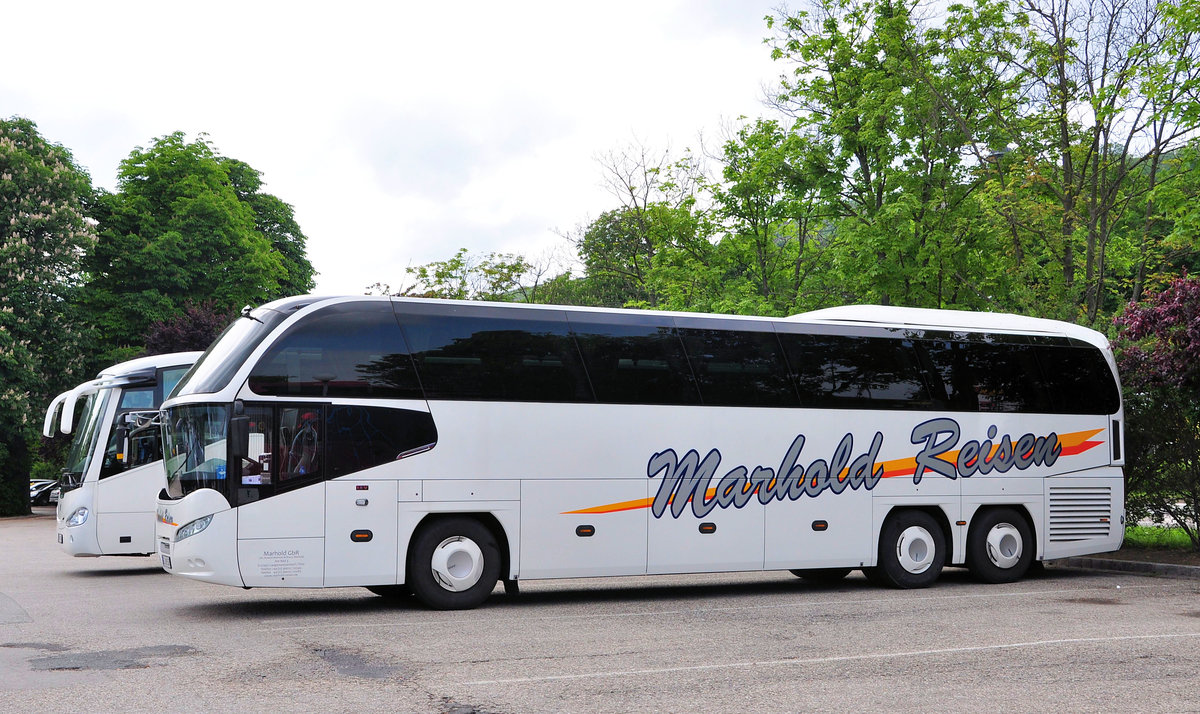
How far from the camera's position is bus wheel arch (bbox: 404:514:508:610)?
491 inches

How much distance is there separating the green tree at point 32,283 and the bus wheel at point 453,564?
3177 centimetres

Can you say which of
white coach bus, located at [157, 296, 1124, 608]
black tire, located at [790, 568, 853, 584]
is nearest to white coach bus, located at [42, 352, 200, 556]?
white coach bus, located at [157, 296, 1124, 608]

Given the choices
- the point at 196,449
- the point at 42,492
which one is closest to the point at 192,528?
the point at 196,449

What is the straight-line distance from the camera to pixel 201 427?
1206cm

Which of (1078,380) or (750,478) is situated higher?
(1078,380)

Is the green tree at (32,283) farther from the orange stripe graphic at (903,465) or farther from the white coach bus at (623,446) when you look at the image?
the orange stripe graphic at (903,465)

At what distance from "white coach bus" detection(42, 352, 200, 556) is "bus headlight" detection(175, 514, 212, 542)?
6.22 m

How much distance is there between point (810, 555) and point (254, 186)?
44.8 m

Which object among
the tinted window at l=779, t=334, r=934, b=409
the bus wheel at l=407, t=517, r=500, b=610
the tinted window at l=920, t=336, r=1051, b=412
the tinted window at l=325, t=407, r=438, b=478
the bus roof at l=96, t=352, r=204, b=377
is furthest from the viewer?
A: the bus roof at l=96, t=352, r=204, b=377

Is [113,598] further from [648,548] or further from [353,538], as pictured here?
[648,548]

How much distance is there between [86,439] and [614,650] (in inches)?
491

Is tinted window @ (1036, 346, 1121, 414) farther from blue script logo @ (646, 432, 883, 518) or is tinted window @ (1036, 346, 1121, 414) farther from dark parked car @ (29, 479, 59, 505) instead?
dark parked car @ (29, 479, 59, 505)

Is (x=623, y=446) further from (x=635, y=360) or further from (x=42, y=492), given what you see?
(x=42, y=492)

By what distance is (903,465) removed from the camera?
15062mm
